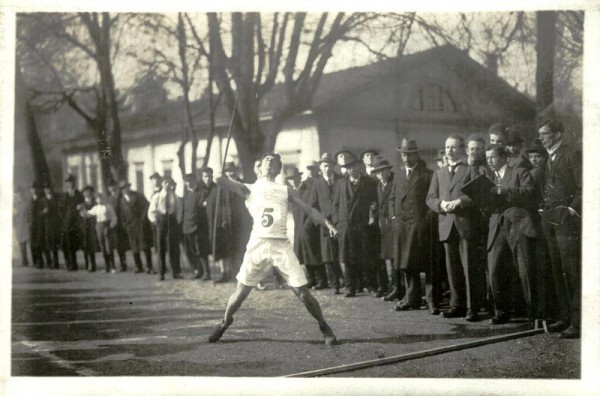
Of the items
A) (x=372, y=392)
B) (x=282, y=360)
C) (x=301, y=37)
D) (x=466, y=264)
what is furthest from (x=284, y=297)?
(x=301, y=37)

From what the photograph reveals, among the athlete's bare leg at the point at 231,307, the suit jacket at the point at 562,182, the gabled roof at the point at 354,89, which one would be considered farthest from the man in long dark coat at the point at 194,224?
the suit jacket at the point at 562,182

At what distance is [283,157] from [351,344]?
1.52 m

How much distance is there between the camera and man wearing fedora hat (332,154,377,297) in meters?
6.44

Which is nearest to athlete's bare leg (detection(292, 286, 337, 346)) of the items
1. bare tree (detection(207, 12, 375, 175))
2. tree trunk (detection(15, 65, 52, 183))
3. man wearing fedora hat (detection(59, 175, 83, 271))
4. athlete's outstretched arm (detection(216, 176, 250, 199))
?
athlete's outstretched arm (detection(216, 176, 250, 199))

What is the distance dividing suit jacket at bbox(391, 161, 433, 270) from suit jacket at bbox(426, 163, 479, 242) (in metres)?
0.11

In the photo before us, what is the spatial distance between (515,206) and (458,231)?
0.56 meters

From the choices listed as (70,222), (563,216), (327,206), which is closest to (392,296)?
(327,206)

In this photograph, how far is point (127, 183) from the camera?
6000mm

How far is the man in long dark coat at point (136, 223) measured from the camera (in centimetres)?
612

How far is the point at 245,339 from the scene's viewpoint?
18.3 feet

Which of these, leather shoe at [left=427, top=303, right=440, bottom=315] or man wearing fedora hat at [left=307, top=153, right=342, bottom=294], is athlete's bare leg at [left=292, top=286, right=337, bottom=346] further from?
leather shoe at [left=427, top=303, right=440, bottom=315]

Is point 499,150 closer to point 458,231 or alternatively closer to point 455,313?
point 458,231

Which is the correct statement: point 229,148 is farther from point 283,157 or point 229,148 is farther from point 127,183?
point 127,183

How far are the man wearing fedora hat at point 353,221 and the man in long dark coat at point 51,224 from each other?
2371 mm
